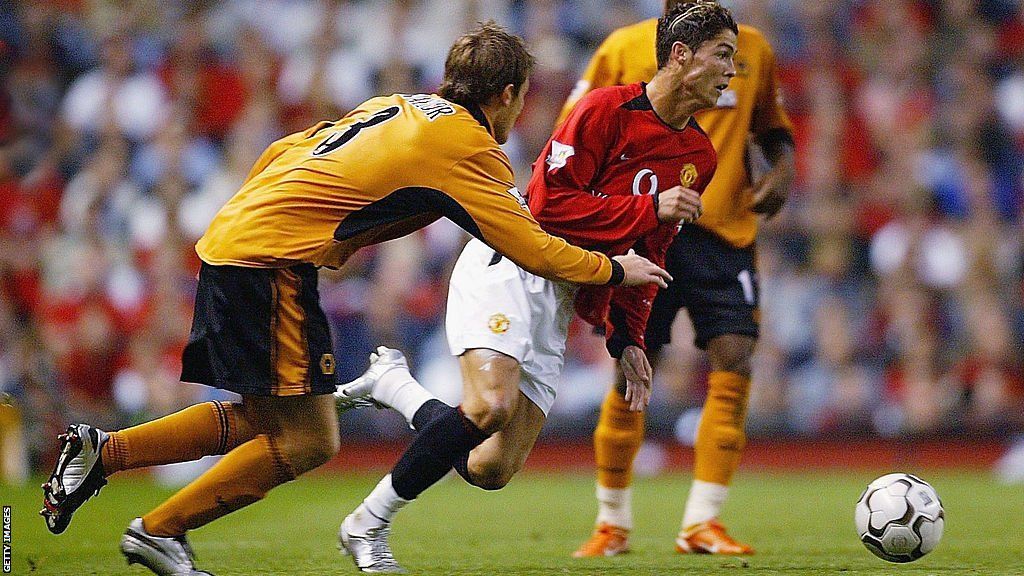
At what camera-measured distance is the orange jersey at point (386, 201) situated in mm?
3992

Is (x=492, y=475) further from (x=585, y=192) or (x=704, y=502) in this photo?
(x=704, y=502)

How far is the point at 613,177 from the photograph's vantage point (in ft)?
15.2

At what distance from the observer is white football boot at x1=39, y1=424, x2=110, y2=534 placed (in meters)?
3.98

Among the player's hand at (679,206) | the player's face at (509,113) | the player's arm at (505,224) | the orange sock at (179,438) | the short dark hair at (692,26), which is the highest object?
the short dark hair at (692,26)

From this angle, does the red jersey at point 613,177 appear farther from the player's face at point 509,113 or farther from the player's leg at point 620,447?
the player's leg at point 620,447

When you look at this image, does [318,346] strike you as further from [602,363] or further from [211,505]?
[602,363]

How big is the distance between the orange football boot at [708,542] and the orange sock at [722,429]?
20cm

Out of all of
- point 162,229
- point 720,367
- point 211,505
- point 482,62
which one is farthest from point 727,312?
point 162,229

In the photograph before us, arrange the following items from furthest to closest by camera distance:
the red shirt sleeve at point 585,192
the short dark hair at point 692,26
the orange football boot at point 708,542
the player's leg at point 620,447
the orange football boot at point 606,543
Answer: the player's leg at point 620,447 → the orange football boot at point 606,543 → the orange football boot at point 708,542 → the short dark hair at point 692,26 → the red shirt sleeve at point 585,192

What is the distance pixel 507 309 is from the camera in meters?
4.46

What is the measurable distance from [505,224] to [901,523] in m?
1.66

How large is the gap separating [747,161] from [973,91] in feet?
23.6

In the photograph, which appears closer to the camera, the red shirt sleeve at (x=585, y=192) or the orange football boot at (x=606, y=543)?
the red shirt sleeve at (x=585, y=192)

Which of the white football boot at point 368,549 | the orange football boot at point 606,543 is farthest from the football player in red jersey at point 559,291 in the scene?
the orange football boot at point 606,543
